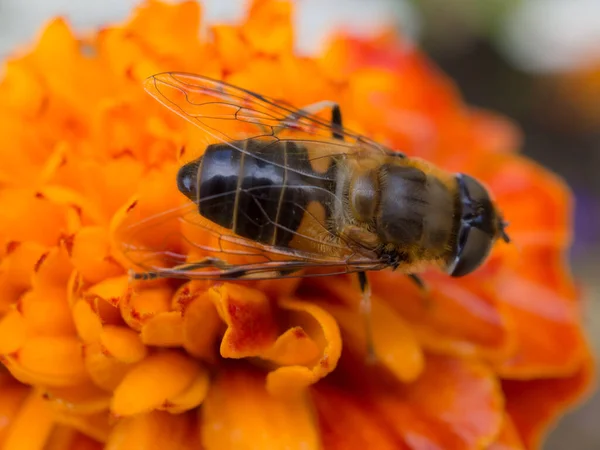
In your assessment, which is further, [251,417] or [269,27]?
[269,27]

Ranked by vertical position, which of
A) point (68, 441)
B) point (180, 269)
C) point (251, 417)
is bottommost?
point (68, 441)

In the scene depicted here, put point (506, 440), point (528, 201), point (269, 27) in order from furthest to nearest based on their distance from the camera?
point (528, 201) < point (269, 27) < point (506, 440)

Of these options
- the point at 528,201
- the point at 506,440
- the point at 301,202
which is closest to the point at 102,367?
the point at 301,202

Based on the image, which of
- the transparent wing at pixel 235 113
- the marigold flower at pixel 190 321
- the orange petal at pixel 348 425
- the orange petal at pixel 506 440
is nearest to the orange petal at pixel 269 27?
the marigold flower at pixel 190 321

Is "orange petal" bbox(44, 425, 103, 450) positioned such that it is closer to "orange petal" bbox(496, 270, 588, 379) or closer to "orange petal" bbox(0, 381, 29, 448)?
"orange petal" bbox(0, 381, 29, 448)

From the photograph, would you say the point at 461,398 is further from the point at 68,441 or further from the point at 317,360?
the point at 68,441

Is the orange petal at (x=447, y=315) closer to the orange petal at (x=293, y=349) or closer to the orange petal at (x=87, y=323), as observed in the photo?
the orange petal at (x=293, y=349)

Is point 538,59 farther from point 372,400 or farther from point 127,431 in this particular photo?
point 127,431
